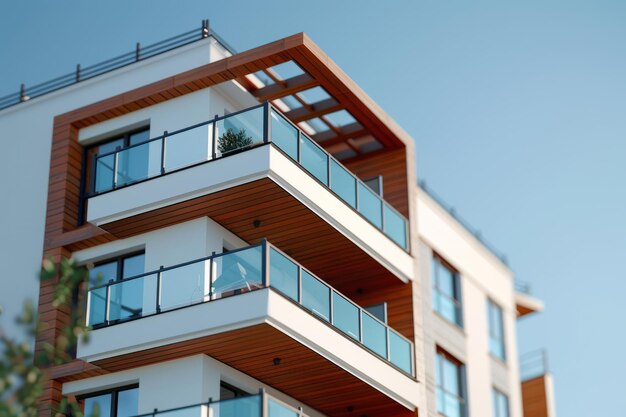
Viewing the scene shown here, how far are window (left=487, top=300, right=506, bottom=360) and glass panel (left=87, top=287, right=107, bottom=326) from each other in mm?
13118

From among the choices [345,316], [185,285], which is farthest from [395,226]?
[185,285]

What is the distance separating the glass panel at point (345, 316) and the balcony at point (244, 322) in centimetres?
2

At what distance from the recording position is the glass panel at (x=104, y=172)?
23594 mm

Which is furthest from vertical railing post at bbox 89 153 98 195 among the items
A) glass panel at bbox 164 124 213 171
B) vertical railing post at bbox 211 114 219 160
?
vertical railing post at bbox 211 114 219 160

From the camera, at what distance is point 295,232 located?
23.9 meters

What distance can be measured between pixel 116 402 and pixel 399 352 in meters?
5.56

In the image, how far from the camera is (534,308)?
3694 centimetres

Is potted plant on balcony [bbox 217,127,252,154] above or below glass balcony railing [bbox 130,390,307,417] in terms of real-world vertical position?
above

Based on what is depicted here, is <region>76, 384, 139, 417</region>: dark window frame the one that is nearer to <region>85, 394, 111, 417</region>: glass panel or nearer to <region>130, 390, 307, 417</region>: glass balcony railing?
<region>85, 394, 111, 417</region>: glass panel

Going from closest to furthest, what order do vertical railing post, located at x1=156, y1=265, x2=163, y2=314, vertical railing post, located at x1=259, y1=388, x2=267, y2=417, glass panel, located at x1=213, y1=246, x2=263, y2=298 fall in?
1. vertical railing post, located at x1=259, y1=388, x2=267, y2=417
2. glass panel, located at x1=213, y1=246, x2=263, y2=298
3. vertical railing post, located at x1=156, y1=265, x2=163, y2=314

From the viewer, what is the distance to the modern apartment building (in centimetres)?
2161

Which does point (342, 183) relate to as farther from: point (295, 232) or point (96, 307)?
point (96, 307)

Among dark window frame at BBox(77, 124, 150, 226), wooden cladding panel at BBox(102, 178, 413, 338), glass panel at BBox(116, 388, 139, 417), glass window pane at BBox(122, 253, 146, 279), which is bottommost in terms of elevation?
glass panel at BBox(116, 388, 139, 417)

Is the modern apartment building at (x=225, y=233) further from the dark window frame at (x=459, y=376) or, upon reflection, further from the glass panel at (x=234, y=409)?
the dark window frame at (x=459, y=376)
